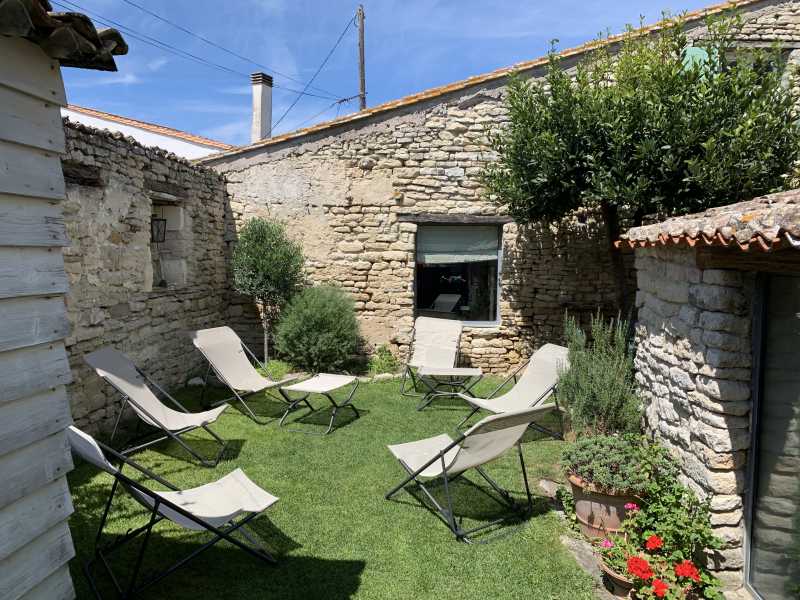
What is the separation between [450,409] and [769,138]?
4.35 metres

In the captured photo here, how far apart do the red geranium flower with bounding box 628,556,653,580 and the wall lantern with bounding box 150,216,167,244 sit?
6.11 metres

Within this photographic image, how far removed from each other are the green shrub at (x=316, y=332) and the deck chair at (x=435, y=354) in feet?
3.01

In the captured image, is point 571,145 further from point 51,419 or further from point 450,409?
point 51,419

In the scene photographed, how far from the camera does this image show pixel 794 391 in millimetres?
2781

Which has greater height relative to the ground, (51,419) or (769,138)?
(769,138)

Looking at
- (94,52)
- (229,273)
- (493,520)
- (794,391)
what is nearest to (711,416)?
(794,391)

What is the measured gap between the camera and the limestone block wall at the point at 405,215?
8.01 m

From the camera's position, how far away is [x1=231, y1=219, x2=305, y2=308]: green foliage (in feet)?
24.8

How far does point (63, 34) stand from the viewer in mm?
2033

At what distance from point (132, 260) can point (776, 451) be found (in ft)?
19.1

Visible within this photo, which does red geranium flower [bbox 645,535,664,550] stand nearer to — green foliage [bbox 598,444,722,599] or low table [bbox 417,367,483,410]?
green foliage [bbox 598,444,722,599]

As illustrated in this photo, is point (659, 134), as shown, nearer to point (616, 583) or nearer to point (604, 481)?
point (604, 481)

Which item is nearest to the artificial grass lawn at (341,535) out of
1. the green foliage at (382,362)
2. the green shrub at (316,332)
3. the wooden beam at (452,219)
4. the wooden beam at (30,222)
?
the wooden beam at (30,222)

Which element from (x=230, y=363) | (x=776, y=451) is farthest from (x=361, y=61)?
(x=776, y=451)
